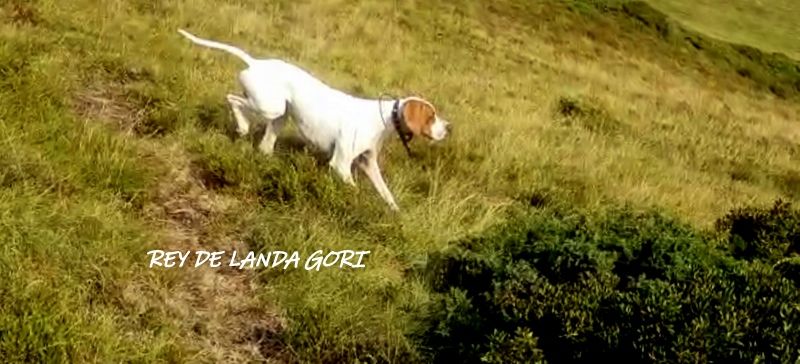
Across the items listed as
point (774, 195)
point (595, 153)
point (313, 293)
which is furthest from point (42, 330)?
point (774, 195)

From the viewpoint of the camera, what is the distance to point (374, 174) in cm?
662

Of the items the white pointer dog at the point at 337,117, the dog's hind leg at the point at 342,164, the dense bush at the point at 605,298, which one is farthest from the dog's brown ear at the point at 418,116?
the dense bush at the point at 605,298

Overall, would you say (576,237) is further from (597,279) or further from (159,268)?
(159,268)

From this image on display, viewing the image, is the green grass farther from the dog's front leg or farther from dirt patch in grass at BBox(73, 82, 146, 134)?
the dog's front leg

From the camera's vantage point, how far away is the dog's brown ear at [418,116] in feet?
21.5

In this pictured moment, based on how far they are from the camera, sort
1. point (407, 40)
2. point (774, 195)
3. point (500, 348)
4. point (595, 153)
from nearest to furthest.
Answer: point (500, 348), point (595, 153), point (774, 195), point (407, 40)

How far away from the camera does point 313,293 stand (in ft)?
16.4

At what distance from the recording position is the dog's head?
6.55 metres

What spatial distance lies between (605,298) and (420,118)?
7.62 ft

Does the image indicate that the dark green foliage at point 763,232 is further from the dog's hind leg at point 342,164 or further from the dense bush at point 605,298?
the dog's hind leg at point 342,164

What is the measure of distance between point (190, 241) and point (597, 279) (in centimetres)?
211

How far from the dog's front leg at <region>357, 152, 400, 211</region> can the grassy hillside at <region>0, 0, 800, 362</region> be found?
98mm

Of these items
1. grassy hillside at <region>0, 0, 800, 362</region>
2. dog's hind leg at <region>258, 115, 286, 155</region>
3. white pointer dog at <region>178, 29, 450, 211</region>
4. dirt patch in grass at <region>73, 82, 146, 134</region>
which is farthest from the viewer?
dirt patch in grass at <region>73, 82, 146, 134</region>

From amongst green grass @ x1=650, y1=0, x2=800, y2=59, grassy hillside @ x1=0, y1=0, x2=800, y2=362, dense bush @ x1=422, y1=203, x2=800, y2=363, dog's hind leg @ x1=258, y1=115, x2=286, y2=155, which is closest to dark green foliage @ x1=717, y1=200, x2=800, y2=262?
grassy hillside @ x1=0, y1=0, x2=800, y2=362
